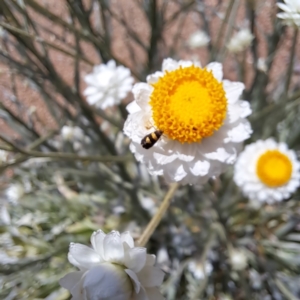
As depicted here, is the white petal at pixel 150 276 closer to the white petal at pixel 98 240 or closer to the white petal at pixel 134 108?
the white petal at pixel 98 240

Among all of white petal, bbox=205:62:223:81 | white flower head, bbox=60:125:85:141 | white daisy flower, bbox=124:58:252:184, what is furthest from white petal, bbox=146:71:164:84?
white flower head, bbox=60:125:85:141

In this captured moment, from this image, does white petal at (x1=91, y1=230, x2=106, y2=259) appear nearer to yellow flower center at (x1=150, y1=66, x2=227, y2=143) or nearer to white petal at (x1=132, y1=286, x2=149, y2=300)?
white petal at (x1=132, y1=286, x2=149, y2=300)

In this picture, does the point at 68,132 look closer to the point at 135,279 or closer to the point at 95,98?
the point at 95,98

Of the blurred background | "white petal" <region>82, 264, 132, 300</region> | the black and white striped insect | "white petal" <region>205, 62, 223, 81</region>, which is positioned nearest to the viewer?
"white petal" <region>82, 264, 132, 300</region>

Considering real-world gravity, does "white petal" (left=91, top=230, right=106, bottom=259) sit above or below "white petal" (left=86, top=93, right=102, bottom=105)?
below

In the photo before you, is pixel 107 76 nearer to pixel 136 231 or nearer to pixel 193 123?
pixel 193 123

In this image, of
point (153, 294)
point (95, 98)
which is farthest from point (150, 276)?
point (95, 98)

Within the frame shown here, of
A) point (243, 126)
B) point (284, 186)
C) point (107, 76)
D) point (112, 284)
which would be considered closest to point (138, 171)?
point (107, 76)

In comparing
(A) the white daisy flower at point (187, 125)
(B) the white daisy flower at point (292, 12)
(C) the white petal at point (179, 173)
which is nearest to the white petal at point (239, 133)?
(A) the white daisy flower at point (187, 125)
